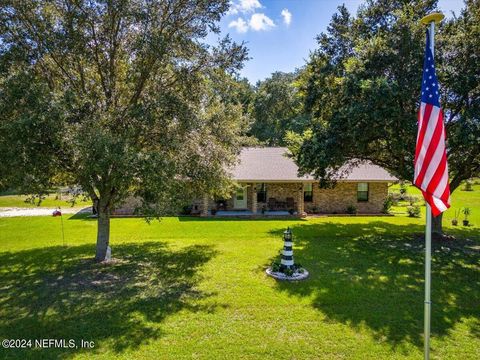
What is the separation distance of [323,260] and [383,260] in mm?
2182

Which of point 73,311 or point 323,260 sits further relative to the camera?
point 323,260

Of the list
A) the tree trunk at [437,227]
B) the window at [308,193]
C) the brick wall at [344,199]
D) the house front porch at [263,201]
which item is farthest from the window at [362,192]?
the tree trunk at [437,227]

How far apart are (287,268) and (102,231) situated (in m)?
6.40

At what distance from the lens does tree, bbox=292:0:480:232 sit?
12281mm

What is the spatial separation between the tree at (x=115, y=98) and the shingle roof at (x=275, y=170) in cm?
1098

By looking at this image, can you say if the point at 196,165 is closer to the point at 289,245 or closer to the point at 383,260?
the point at 289,245

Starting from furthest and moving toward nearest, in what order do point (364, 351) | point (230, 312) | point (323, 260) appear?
point (323, 260)
point (230, 312)
point (364, 351)

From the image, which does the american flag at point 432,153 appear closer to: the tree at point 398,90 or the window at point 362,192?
the tree at point 398,90

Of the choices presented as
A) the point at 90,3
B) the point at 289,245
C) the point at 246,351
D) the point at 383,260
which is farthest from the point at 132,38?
the point at 383,260

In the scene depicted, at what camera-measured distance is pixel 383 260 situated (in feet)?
40.0

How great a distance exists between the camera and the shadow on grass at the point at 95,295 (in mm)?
6730

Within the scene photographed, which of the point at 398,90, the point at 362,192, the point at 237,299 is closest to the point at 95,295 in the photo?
the point at 237,299

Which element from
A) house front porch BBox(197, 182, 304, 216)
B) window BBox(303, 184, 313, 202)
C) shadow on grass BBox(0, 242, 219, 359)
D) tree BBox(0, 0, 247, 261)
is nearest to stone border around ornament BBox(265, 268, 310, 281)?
shadow on grass BBox(0, 242, 219, 359)

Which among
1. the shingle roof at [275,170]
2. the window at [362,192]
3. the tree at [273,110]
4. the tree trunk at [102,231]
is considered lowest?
the tree trunk at [102,231]
